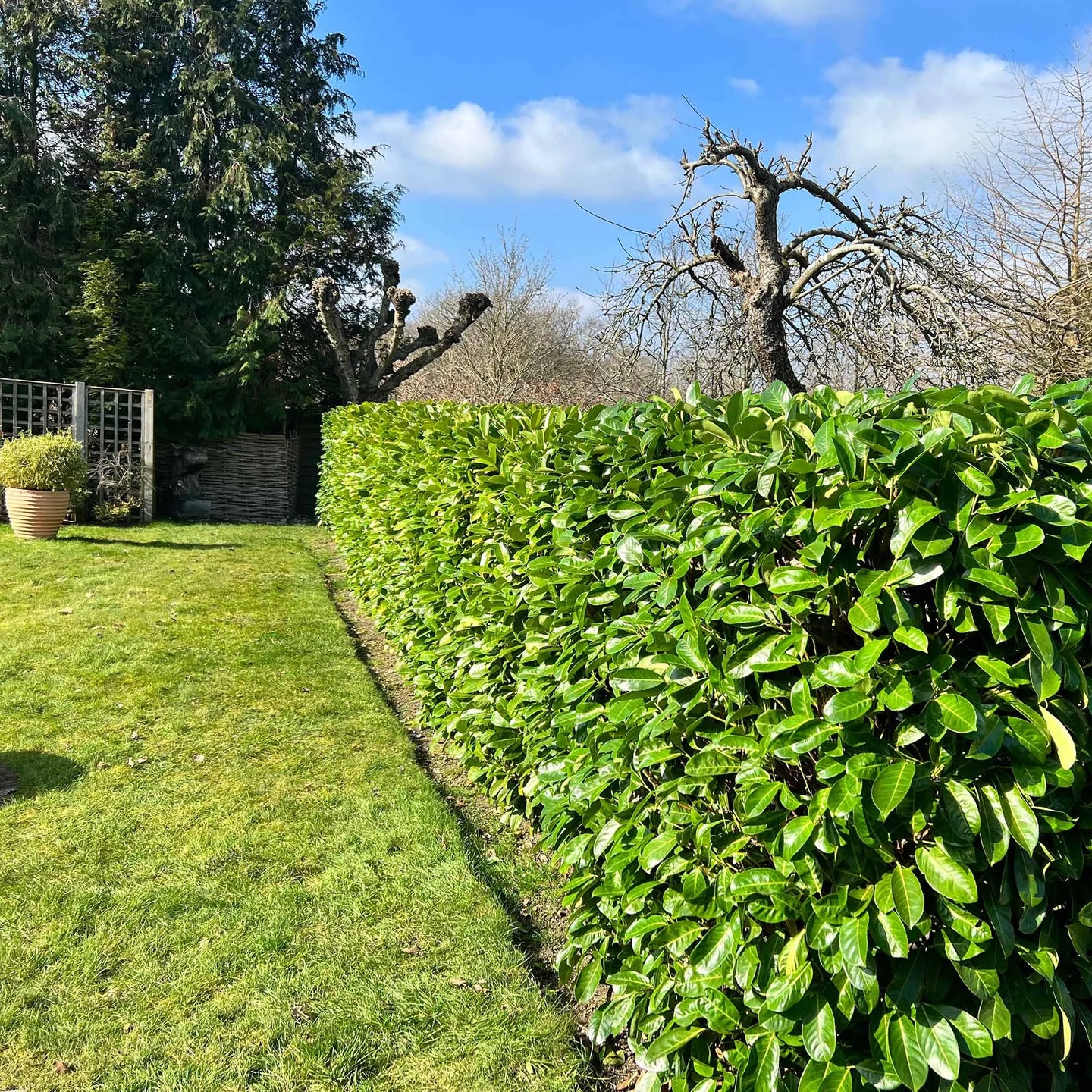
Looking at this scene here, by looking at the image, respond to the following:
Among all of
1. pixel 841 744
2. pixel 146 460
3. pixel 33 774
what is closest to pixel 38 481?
pixel 146 460

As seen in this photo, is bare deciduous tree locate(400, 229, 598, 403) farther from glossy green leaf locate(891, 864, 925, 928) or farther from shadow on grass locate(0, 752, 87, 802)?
glossy green leaf locate(891, 864, 925, 928)

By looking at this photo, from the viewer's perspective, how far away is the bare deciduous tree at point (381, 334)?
15.0 meters

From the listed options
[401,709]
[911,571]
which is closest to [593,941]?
[911,571]

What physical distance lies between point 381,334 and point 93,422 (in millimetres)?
5670

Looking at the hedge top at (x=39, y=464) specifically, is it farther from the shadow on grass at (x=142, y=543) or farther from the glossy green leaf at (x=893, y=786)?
the glossy green leaf at (x=893, y=786)

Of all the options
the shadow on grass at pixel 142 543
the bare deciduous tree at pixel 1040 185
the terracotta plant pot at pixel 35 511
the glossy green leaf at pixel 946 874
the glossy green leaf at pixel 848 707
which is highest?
the bare deciduous tree at pixel 1040 185

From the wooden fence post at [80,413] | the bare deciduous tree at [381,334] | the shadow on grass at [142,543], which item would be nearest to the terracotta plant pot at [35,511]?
the shadow on grass at [142,543]

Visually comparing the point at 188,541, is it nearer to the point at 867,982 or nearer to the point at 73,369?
the point at 73,369

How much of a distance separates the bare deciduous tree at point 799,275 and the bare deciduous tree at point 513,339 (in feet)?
44.0

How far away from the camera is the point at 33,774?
4086 mm

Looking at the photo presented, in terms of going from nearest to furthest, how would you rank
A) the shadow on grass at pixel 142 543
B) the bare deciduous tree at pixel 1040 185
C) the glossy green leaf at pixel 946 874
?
the glossy green leaf at pixel 946 874, the bare deciduous tree at pixel 1040 185, the shadow on grass at pixel 142 543

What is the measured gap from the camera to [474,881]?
321cm

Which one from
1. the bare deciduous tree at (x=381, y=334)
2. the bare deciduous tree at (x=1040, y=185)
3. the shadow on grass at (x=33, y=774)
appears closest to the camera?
the shadow on grass at (x=33, y=774)

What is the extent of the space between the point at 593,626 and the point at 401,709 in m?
3.25
